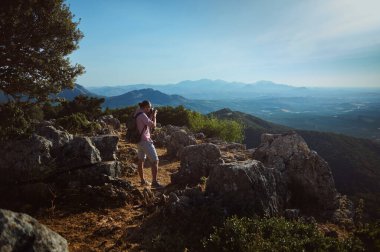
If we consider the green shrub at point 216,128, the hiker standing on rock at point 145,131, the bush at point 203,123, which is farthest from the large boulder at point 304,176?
the bush at point 203,123

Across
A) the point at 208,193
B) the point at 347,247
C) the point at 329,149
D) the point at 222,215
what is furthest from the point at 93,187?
the point at 329,149

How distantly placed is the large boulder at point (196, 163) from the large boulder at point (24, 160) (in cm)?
539

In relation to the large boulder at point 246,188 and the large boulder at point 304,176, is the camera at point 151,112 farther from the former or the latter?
the large boulder at point 304,176

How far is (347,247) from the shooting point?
25.4 ft

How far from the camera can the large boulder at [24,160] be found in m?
10.6

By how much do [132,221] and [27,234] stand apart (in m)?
4.67

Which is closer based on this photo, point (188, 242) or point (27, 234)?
point (27, 234)

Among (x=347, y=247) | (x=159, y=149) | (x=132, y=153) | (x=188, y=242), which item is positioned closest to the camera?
(x=347, y=247)

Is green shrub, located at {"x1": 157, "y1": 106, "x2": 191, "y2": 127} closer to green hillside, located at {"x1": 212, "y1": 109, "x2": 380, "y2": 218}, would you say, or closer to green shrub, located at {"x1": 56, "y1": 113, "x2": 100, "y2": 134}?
green shrub, located at {"x1": 56, "y1": 113, "x2": 100, "y2": 134}

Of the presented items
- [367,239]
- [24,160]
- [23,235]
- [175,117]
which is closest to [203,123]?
[175,117]

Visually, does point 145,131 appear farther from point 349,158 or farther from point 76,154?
point 349,158

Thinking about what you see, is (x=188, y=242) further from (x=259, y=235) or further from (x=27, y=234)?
(x=27, y=234)

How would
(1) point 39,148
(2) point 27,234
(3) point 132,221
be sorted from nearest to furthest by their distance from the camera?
1. (2) point 27,234
2. (3) point 132,221
3. (1) point 39,148

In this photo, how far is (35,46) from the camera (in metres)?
14.7
